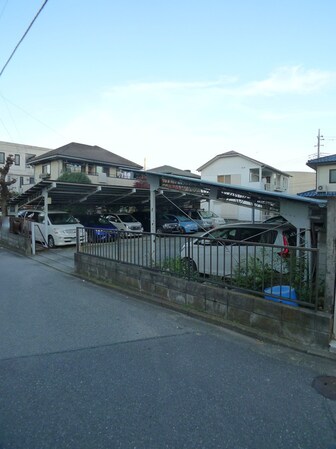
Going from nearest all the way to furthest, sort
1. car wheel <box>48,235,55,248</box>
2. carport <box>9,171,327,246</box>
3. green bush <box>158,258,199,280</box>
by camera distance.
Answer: carport <box>9,171,327,246</box> → green bush <box>158,258,199,280</box> → car wheel <box>48,235,55,248</box>

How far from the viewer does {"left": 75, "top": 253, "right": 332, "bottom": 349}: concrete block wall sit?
374 centimetres

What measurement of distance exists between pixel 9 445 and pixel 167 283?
3.52 metres

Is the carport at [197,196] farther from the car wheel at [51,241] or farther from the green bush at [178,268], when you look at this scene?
the green bush at [178,268]

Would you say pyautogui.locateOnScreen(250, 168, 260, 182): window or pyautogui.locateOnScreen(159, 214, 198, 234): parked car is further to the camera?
pyautogui.locateOnScreen(250, 168, 260, 182): window

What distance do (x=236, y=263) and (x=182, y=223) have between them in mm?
14202

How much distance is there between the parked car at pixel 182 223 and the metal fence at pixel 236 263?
39.9ft

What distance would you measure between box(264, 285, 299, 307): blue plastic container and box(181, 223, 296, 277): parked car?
0.26 m

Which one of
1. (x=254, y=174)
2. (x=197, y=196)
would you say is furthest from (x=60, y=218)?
(x=254, y=174)

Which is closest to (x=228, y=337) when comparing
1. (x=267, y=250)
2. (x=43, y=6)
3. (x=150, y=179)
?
(x=267, y=250)

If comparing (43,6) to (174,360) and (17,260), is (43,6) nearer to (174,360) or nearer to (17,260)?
(174,360)

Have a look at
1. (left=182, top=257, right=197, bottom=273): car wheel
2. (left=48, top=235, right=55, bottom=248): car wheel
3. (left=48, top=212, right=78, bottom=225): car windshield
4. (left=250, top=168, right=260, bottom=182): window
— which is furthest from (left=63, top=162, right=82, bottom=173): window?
(left=182, top=257, right=197, bottom=273): car wheel

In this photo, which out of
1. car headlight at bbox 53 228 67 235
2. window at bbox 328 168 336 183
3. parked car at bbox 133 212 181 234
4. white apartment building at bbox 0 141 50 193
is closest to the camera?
car headlight at bbox 53 228 67 235

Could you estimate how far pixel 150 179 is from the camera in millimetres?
8117

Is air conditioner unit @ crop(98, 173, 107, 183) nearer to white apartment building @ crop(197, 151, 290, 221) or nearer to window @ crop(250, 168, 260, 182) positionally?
white apartment building @ crop(197, 151, 290, 221)
